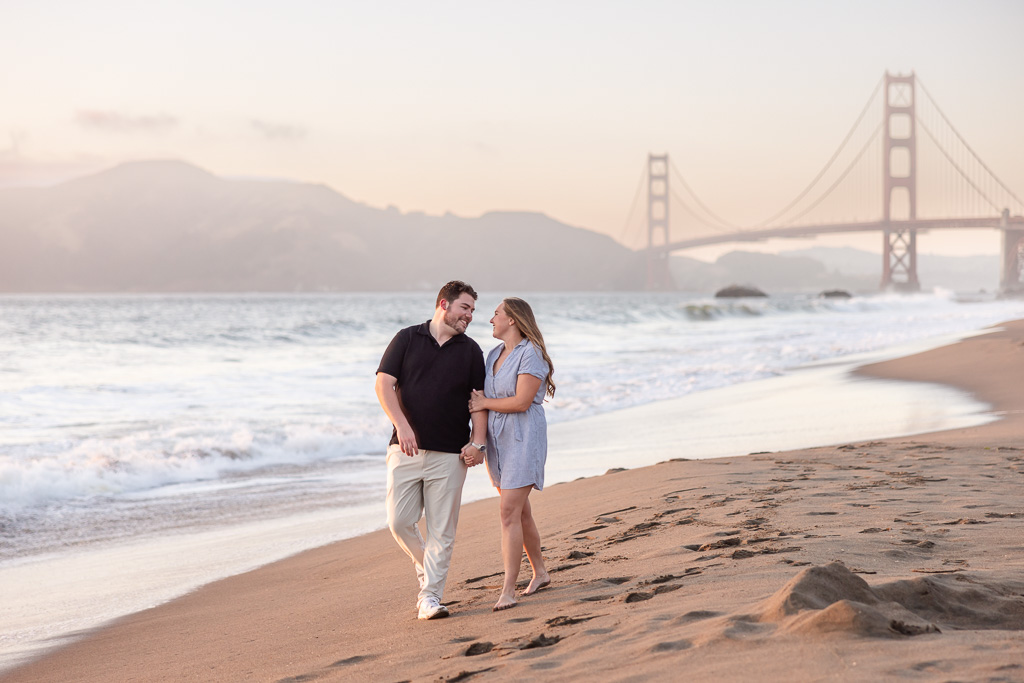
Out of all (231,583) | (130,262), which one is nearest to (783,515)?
(231,583)

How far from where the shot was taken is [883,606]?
2283 mm

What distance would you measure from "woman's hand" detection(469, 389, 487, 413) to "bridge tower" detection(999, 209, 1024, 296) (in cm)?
5593

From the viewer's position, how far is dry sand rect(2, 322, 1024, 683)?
2.10 meters

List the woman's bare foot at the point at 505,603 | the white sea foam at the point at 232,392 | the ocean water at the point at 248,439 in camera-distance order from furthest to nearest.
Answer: the white sea foam at the point at 232,392 < the ocean water at the point at 248,439 < the woman's bare foot at the point at 505,603

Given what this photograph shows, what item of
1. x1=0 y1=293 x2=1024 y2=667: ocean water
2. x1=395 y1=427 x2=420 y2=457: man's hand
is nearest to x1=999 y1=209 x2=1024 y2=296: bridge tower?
x1=0 y1=293 x2=1024 y2=667: ocean water

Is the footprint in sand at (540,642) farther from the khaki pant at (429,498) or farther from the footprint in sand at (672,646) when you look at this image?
the khaki pant at (429,498)

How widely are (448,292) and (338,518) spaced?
2.81 metres

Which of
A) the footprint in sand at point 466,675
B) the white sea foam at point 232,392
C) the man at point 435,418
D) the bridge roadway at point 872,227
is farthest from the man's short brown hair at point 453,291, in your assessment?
the bridge roadway at point 872,227

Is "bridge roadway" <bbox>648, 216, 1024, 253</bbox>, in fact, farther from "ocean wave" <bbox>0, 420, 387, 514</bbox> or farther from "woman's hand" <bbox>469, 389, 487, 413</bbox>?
"woman's hand" <bbox>469, 389, 487, 413</bbox>

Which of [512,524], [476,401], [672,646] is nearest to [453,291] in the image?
[476,401]

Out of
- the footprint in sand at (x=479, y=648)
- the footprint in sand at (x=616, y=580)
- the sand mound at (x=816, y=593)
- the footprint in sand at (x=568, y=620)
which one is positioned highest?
Result: the sand mound at (x=816, y=593)

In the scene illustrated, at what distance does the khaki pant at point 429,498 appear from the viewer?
10.3ft

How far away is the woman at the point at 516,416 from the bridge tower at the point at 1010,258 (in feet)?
183

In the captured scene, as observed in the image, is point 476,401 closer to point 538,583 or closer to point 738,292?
point 538,583
